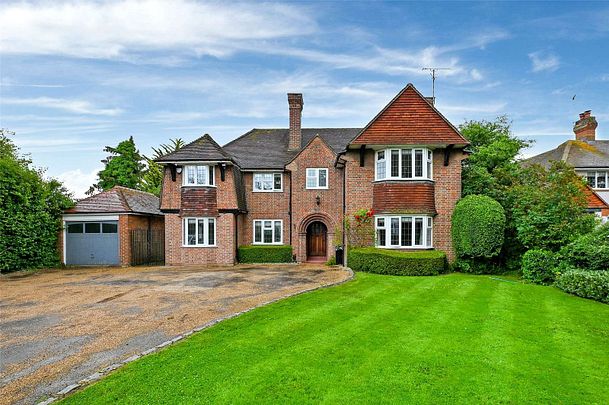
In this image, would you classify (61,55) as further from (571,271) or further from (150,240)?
(571,271)

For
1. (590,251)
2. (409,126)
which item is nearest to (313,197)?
(409,126)

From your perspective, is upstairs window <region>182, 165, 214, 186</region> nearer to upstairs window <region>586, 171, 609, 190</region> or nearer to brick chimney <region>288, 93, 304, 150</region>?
brick chimney <region>288, 93, 304, 150</region>

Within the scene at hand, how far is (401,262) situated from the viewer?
680 inches

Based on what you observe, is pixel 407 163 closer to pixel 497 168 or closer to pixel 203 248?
pixel 497 168

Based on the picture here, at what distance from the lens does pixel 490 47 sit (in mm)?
17766

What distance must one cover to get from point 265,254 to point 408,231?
902cm

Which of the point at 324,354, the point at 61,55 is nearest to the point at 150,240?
the point at 61,55

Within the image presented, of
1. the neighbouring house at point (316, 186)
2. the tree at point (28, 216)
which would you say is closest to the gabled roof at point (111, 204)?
the tree at point (28, 216)

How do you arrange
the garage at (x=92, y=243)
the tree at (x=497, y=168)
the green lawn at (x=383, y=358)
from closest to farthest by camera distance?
the green lawn at (x=383, y=358) → the tree at (x=497, y=168) → the garage at (x=92, y=243)

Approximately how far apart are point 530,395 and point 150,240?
24.0 meters

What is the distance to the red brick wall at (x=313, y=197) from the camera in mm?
23859

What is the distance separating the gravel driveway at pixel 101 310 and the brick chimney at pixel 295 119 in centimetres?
1021

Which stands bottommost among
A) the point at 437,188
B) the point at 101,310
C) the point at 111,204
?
the point at 101,310

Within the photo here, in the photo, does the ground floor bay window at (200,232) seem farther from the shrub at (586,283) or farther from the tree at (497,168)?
the shrub at (586,283)
